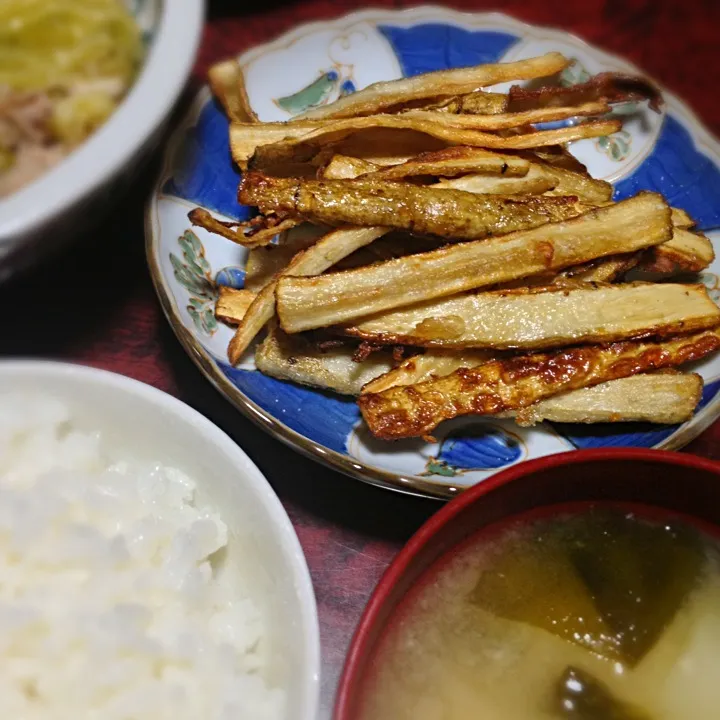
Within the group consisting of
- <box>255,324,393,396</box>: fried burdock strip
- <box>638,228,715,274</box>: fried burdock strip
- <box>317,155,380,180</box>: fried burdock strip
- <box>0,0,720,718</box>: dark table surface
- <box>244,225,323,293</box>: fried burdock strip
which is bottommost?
<box>0,0,720,718</box>: dark table surface

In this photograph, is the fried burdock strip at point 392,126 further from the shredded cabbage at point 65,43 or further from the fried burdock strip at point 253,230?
the shredded cabbage at point 65,43

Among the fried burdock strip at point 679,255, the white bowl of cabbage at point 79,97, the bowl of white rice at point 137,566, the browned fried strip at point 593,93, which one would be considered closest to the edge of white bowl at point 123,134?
the white bowl of cabbage at point 79,97

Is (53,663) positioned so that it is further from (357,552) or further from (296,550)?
(357,552)

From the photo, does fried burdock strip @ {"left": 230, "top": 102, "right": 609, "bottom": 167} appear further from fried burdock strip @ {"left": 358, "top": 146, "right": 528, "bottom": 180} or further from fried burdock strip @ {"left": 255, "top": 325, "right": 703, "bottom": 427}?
fried burdock strip @ {"left": 255, "top": 325, "right": 703, "bottom": 427}

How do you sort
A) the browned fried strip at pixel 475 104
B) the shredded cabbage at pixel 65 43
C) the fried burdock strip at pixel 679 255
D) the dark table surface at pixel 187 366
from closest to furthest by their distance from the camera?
the shredded cabbage at pixel 65 43 < the dark table surface at pixel 187 366 < the fried burdock strip at pixel 679 255 < the browned fried strip at pixel 475 104

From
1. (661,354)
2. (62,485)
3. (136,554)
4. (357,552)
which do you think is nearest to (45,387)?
(62,485)

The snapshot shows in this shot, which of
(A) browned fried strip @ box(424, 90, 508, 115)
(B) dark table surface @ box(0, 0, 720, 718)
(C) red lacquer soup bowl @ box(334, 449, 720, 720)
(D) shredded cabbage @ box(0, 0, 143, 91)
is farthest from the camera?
(A) browned fried strip @ box(424, 90, 508, 115)

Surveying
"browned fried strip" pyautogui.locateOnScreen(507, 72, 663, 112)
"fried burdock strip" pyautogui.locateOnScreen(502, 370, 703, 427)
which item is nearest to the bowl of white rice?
"fried burdock strip" pyautogui.locateOnScreen(502, 370, 703, 427)
